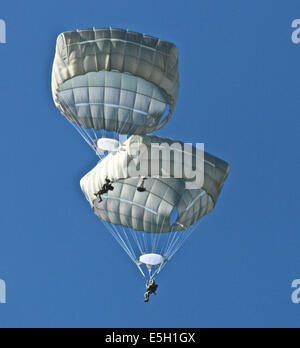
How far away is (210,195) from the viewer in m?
25.3

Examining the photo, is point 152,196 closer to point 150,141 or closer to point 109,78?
point 150,141

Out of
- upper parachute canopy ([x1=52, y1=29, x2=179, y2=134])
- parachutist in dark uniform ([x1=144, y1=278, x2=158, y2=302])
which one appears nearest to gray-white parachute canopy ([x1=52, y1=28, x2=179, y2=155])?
upper parachute canopy ([x1=52, y1=29, x2=179, y2=134])

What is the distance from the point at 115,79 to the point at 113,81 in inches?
4.5

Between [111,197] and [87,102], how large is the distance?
438 cm

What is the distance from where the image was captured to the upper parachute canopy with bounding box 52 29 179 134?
24375 mm

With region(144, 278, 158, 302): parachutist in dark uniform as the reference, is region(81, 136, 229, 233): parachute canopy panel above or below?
above

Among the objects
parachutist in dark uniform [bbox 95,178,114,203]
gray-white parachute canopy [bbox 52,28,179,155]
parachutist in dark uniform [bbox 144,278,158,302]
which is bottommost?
parachutist in dark uniform [bbox 144,278,158,302]

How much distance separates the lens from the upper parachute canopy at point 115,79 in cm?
2438

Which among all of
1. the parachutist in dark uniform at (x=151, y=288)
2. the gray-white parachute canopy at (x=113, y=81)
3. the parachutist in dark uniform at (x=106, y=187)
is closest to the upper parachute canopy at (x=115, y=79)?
the gray-white parachute canopy at (x=113, y=81)

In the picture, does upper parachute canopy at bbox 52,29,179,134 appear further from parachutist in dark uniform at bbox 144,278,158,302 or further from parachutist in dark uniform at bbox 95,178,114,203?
parachutist in dark uniform at bbox 144,278,158,302

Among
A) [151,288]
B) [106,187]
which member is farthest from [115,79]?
[151,288]

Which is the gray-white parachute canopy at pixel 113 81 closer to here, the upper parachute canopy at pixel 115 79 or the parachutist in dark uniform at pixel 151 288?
the upper parachute canopy at pixel 115 79

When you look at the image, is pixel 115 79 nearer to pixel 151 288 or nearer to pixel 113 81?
pixel 113 81
